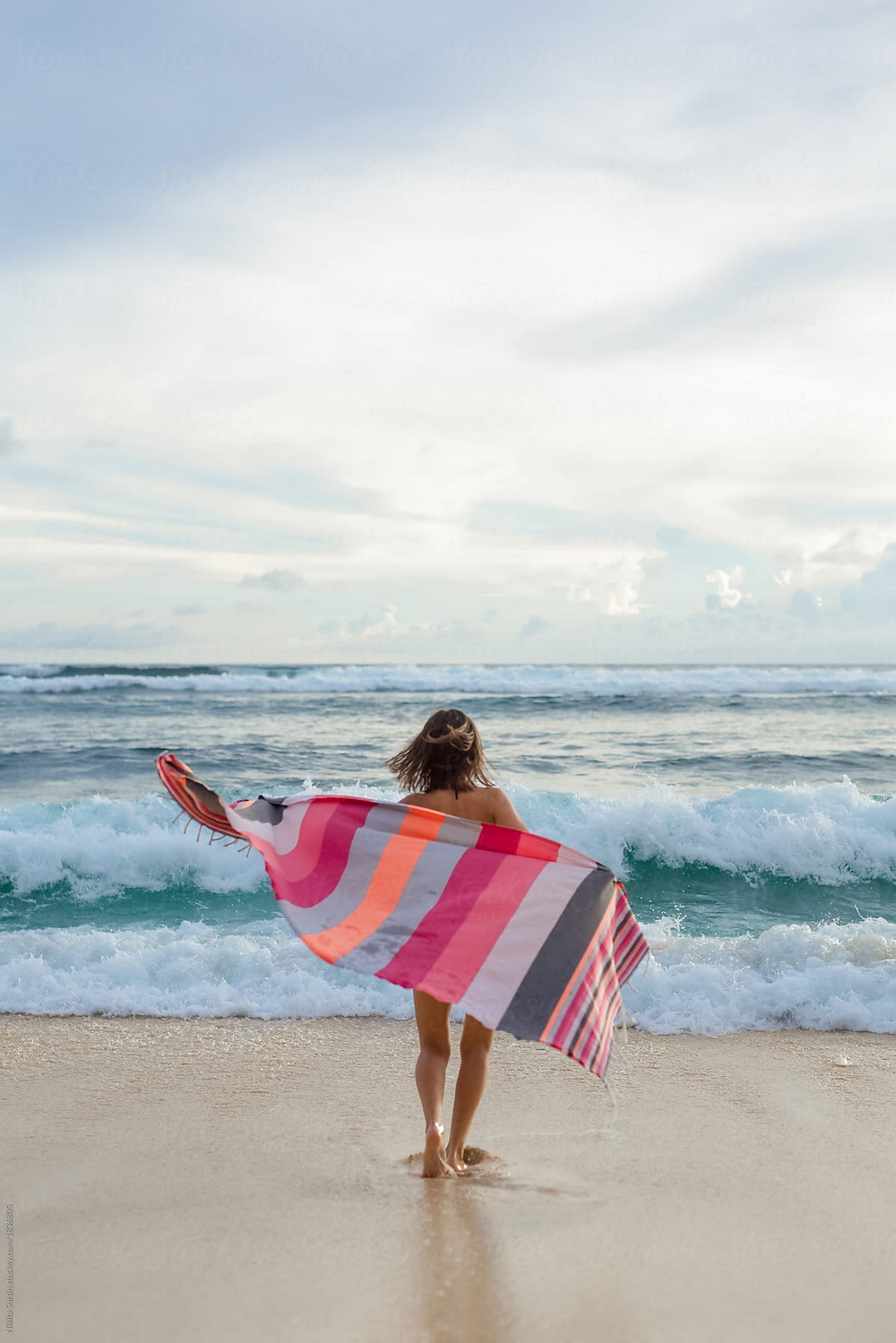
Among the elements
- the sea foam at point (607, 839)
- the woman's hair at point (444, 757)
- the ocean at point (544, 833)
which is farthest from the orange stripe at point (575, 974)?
the sea foam at point (607, 839)

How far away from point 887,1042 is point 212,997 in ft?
12.2

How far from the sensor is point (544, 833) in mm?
10602

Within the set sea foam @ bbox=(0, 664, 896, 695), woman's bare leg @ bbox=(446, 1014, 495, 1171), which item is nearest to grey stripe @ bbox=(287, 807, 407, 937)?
woman's bare leg @ bbox=(446, 1014, 495, 1171)

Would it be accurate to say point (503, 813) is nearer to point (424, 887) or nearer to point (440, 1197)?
point (424, 887)

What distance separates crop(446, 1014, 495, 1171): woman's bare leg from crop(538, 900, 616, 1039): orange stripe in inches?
12.9

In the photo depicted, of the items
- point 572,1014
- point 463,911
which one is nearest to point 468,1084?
point 572,1014

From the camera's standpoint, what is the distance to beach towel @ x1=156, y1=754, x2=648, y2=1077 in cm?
332

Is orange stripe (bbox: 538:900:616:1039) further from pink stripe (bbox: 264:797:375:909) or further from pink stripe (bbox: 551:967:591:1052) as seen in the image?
pink stripe (bbox: 264:797:375:909)

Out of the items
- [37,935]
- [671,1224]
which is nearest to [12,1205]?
[671,1224]

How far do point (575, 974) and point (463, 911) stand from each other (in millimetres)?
451

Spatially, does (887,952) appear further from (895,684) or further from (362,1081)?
(895,684)

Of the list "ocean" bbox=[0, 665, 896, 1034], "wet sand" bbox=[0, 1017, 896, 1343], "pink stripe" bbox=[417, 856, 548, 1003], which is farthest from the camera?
"ocean" bbox=[0, 665, 896, 1034]

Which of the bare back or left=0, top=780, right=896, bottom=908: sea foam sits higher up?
the bare back

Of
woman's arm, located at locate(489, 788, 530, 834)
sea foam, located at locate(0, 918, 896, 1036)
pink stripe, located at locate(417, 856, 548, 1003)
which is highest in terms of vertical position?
woman's arm, located at locate(489, 788, 530, 834)
